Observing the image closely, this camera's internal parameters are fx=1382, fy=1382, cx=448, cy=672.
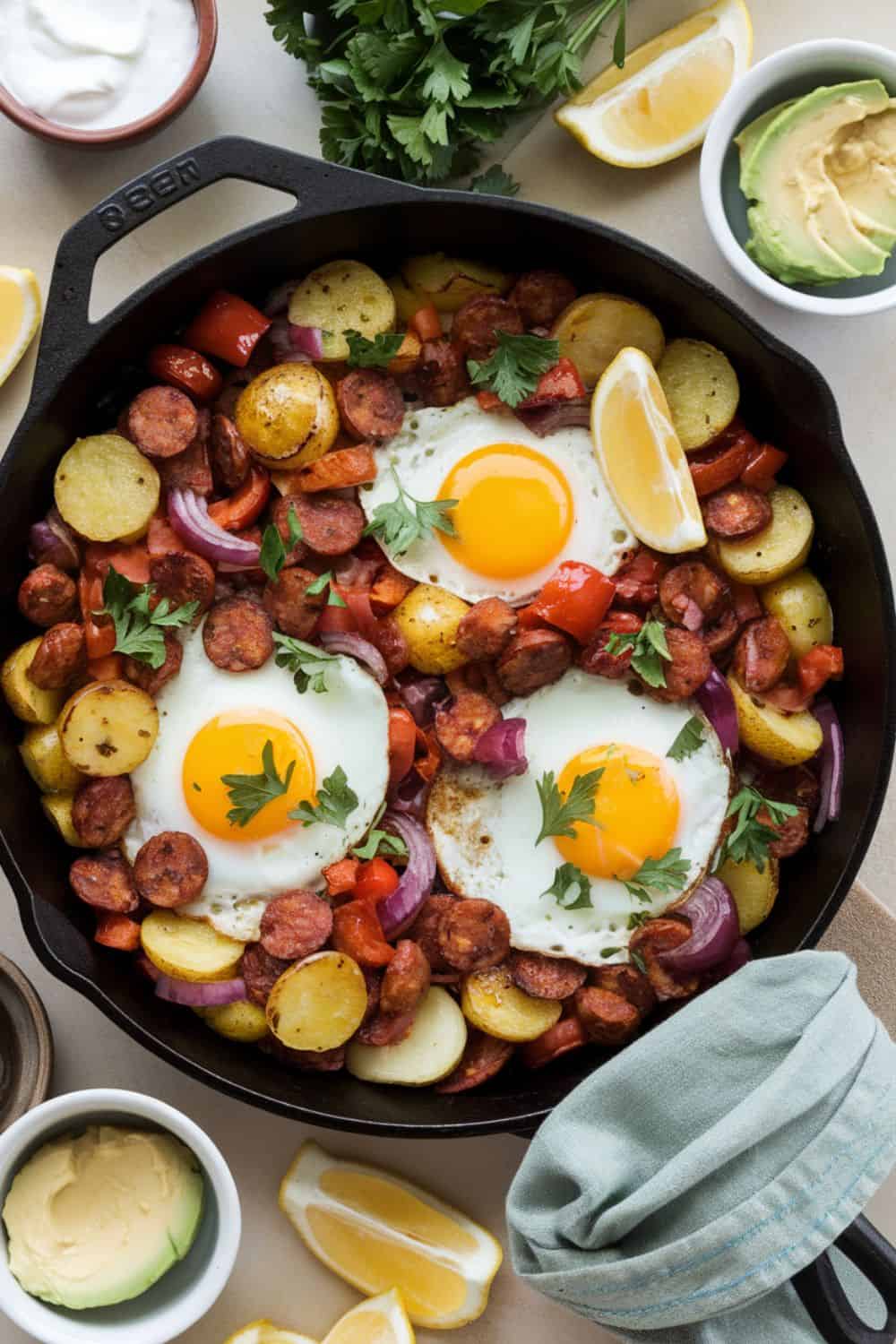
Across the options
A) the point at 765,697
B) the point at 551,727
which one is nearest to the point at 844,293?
the point at 765,697

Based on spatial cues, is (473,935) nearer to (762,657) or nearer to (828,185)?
(762,657)

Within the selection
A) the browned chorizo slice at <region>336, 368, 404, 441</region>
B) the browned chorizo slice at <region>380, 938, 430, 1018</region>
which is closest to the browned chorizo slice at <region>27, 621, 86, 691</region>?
the browned chorizo slice at <region>336, 368, 404, 441</region>

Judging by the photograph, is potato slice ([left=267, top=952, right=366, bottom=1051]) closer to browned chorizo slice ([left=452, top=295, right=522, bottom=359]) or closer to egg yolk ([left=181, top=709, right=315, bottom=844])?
egg yolk ([left=181, top=709, right=315, bottom=844])

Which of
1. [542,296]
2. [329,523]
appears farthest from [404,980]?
[542,296]

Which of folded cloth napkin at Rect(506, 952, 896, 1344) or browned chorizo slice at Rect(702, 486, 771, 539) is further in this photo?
browned chorizo slice at Rect(702, 486, 771, 539)

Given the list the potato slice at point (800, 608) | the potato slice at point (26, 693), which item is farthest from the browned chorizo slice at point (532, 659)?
the potato slice at point (26, 693)
